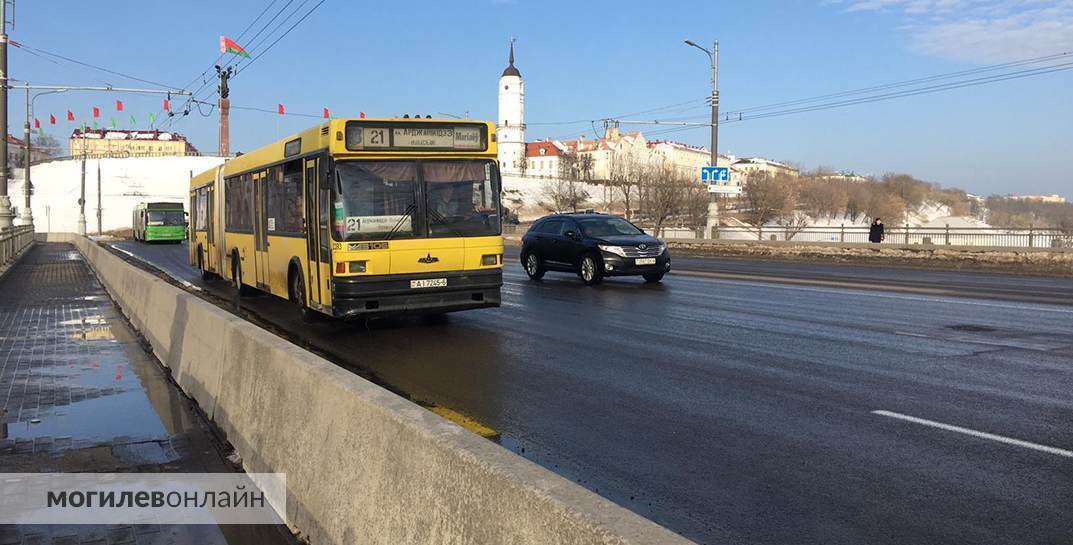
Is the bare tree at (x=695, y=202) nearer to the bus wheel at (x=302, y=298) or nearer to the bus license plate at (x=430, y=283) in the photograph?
the bus wheel at (x=302, y=298)

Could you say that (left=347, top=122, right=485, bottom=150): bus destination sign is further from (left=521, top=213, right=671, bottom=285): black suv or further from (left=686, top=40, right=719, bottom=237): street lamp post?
(left=686, top=40, right=719, bottom=237): street lamp post

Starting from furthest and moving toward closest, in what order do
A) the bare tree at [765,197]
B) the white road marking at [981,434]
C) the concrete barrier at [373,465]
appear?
the bare tree at [765,197], the white road marking at [981,434], the concrete barrier at [373,465]

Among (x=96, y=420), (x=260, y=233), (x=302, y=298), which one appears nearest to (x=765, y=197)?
(x=260, y=233)

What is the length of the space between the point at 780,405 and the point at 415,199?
6.09 metres

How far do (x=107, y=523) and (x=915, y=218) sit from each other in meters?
129

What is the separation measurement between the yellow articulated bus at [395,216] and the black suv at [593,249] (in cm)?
719

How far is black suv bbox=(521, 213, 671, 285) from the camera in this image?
61.0 ft

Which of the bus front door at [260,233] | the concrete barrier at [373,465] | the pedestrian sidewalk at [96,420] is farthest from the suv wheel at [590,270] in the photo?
the concrete barrier at [373,465]

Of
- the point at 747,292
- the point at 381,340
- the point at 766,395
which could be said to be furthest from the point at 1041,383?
the point at 747,292

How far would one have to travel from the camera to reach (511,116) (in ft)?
589

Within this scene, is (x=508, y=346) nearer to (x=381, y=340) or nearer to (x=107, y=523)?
(x=381, y=340)

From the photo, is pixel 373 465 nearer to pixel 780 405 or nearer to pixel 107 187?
pixel 780 405

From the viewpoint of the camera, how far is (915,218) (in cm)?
12038

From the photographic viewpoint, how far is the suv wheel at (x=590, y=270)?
18677mm
